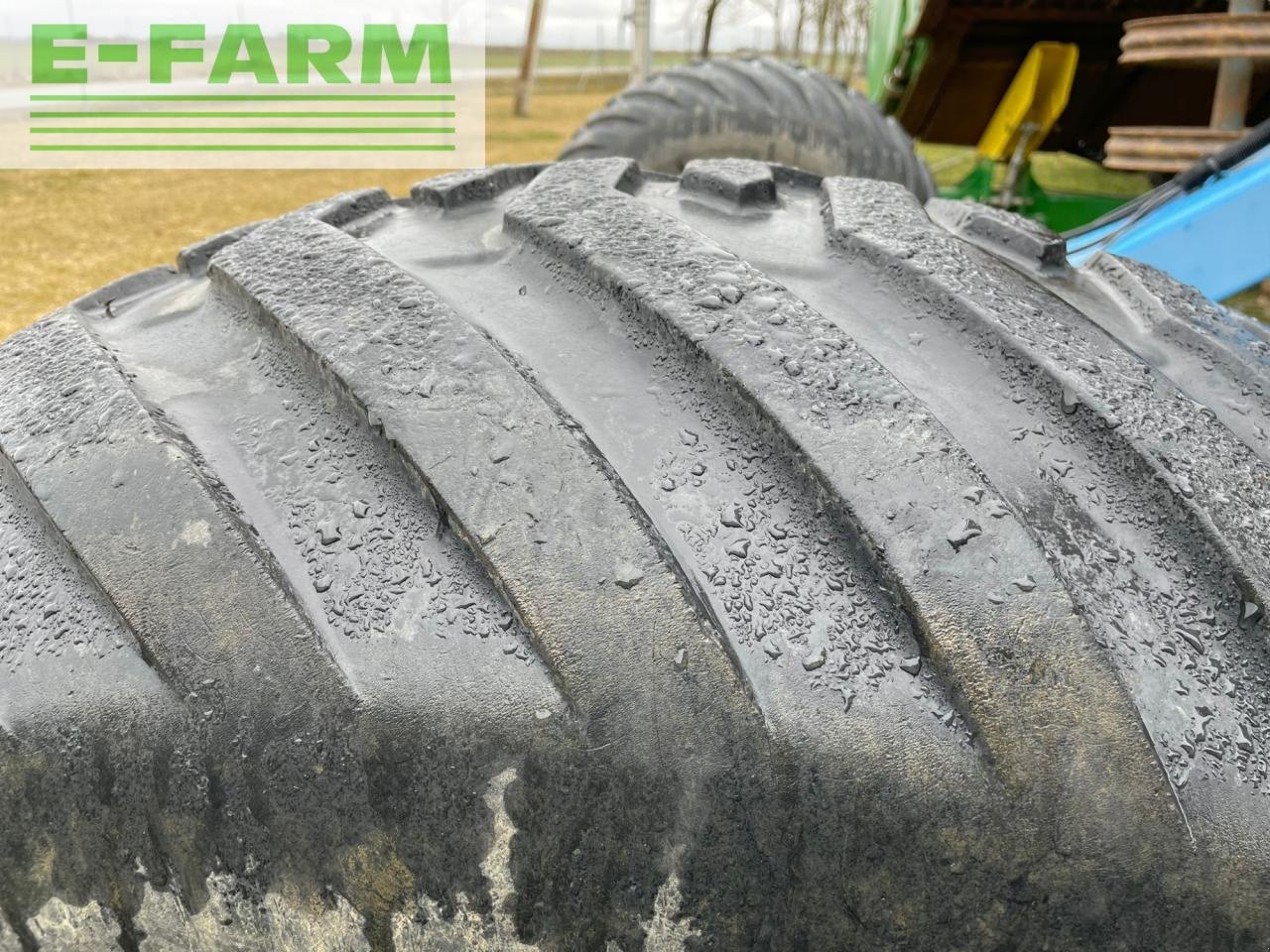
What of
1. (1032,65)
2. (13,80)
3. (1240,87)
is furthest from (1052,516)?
(13,80)

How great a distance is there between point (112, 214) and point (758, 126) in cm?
682

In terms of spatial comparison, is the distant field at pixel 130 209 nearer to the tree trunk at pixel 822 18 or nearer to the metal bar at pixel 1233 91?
the metal bar at pixel 1233 91

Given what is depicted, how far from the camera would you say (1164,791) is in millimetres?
651

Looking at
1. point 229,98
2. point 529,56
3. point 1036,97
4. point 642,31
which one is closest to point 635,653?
point 1036,97

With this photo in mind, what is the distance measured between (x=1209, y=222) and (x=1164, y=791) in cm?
128

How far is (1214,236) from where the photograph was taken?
1.66 metres

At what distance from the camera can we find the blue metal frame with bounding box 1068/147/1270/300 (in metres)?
1.64

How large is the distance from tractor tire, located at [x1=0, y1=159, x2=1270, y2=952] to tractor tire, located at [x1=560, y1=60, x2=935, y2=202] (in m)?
2.48

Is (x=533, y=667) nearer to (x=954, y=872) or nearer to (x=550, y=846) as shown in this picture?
(x=550, y=846)

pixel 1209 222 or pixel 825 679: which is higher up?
pixel 1209 222

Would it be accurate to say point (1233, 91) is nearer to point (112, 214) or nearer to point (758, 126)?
point (758, 126)

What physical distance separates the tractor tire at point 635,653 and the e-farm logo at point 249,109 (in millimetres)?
10494

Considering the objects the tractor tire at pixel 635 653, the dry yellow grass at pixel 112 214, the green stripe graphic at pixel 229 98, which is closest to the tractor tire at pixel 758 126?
the tractor tire at pixel 635 653

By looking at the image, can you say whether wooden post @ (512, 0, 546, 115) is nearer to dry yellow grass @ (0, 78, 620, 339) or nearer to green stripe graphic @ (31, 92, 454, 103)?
green stripe graphic @ (31, 92, 454, 103)
